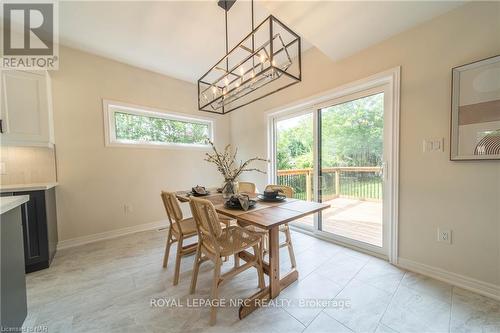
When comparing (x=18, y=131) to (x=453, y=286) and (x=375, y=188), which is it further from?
(x=453, y=286)

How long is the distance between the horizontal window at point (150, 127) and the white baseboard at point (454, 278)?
12.2ft

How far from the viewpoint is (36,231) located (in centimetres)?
204

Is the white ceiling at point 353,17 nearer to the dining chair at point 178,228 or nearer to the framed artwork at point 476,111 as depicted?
the framed artwork at point 476,111

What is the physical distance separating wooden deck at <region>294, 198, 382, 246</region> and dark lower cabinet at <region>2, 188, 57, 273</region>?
11.4 ft

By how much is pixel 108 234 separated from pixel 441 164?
4.32 meters

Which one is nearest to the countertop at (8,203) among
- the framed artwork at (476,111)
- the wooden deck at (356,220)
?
the wooden deck at (356,220)

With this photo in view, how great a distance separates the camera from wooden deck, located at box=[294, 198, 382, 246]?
234cm

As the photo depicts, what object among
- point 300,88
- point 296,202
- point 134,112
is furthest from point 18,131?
point 300,88

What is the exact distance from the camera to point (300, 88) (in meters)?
2.90

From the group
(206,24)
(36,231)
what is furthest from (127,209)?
(206,24)

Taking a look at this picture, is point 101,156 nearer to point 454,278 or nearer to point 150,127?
point 150,127

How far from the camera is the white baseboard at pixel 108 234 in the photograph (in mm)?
2607

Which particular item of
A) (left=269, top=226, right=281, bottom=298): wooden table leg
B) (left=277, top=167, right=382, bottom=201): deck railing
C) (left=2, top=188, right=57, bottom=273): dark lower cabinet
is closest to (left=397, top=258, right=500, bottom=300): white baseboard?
(left=277, top=167, right=382, bottom=201): deck railing
